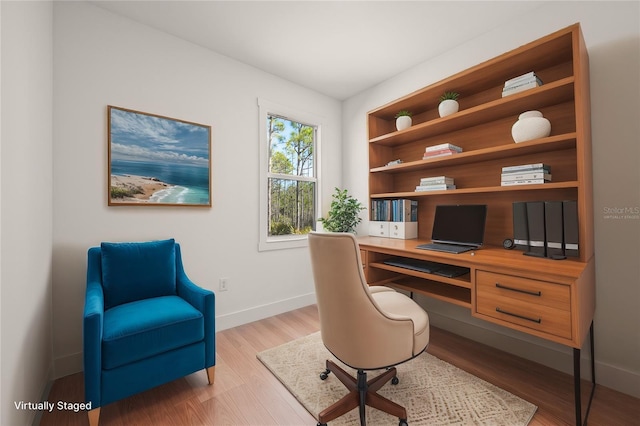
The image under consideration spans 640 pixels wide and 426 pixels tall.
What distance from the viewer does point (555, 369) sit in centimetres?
188

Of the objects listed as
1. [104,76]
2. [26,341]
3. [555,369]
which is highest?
[104,76]

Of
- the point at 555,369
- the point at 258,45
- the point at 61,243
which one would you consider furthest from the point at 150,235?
the point at 555,369

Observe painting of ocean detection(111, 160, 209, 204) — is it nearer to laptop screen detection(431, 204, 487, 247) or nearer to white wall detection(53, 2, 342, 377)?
white wall detection(53, 2, 342, 377)

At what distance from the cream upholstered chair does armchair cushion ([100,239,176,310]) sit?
49.5 inches

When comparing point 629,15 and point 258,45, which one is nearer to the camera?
point 629,15

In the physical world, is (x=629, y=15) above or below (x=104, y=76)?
above

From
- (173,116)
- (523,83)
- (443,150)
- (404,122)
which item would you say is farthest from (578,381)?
(173,116)

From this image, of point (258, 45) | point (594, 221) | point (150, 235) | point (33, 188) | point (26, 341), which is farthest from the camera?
point (258, 45)

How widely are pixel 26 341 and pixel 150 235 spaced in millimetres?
1010

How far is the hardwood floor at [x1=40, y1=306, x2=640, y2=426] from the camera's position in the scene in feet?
4.75

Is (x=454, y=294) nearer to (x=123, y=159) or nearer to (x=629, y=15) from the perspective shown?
(x=629, y=15)

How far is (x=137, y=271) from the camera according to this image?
1.87 metres

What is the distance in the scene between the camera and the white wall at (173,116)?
1.86 m

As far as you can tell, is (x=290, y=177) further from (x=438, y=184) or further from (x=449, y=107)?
(x=449, y=107)
